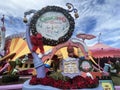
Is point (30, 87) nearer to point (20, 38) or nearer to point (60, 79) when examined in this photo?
point (60, 79)

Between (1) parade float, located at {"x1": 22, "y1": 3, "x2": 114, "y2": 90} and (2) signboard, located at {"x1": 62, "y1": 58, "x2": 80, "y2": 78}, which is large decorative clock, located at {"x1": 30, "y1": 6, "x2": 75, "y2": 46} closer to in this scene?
(1) parade float, located at {"x1": 22, "y1": 3, "x2": 114, "y2": 90}

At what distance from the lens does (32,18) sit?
398 inches

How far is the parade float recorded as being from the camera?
862 cm

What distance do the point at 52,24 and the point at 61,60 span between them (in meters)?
1.68

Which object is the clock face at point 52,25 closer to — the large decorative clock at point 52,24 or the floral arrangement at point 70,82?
the large decorative clock at point 52,24

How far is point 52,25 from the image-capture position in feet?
34.3

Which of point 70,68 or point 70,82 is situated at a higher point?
point 70,68

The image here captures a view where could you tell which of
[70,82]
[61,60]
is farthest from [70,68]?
[61,60]

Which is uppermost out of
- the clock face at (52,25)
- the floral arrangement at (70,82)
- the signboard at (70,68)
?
the clock face at (52,25)

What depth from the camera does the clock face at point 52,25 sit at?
10.3 metres

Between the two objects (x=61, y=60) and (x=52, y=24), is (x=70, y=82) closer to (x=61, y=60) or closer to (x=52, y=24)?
(x=61, y=60)

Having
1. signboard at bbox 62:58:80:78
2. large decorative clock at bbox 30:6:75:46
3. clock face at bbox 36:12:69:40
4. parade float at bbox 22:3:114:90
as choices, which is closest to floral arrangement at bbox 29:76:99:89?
parade float at bbox 22:3:114:90

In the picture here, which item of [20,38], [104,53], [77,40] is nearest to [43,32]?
[77,40]

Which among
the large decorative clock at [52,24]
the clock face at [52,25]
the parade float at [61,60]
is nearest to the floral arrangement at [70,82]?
the parade float at [61,60]
